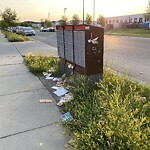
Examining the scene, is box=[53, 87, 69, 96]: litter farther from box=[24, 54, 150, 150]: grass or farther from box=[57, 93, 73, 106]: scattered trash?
A: box=[24, 54, 150, 150]: grass

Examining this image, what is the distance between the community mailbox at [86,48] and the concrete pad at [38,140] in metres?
1.83

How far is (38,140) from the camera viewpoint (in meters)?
3.01

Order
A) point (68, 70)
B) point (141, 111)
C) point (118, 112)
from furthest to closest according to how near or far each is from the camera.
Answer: point (68, 70), point (141, 111), point (118, 112)

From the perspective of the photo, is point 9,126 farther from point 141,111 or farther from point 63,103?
point 141,111

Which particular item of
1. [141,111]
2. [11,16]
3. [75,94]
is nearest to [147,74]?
[75,94]

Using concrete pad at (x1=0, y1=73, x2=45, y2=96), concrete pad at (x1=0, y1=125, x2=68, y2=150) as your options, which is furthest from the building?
concrete pad at (x1=0, y1=125, x2=68, y2=150)

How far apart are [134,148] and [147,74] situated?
484cm

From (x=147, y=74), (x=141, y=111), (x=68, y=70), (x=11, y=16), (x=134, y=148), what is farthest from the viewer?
(x=11, y=16)

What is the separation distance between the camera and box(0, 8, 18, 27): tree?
38022 mm

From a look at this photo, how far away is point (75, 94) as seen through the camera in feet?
13.8

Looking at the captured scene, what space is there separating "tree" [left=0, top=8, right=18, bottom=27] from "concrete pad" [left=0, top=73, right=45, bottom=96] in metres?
34.9

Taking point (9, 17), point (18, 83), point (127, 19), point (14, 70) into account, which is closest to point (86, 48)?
point (18, 83)

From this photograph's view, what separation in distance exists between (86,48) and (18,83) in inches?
93.2

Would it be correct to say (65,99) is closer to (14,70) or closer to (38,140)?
(38,140)
